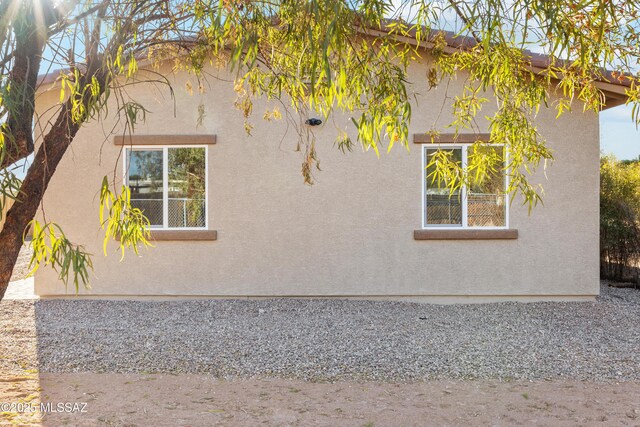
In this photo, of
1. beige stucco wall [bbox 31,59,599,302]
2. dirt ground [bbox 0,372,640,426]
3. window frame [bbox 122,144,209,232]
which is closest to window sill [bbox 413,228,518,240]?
beige stucco wall [bbox 31,59,599,302]

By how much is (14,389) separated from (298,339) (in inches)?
124

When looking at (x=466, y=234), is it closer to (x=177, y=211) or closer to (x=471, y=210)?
(x=471, y=210)

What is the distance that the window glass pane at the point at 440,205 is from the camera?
10195 mm

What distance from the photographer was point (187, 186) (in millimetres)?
10359

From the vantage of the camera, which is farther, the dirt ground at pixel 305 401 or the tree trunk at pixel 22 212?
the dirt ground at pixel 305 401

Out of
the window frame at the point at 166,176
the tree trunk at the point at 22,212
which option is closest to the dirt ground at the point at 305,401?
the tree trunk at the point at 22,212

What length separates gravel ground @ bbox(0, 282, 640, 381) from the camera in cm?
673

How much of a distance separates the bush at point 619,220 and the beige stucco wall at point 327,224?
2876 mm

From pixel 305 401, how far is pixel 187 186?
5.45m

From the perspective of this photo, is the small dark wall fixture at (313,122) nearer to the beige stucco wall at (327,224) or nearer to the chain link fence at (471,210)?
the beige stucco wall at (327,224)

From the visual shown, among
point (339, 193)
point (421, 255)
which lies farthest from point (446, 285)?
point (339, 193)

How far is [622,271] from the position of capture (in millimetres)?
13023

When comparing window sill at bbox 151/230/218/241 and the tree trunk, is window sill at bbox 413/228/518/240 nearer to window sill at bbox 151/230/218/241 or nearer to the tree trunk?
window sill at bbox 151/230/218/241

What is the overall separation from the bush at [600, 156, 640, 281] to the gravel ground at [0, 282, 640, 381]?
2464 millimetres
